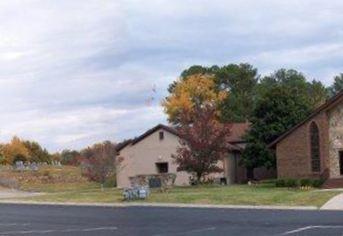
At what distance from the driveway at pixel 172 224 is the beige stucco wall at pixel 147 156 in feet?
116

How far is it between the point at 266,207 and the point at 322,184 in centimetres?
1651

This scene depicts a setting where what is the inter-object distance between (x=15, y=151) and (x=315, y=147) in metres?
85.3

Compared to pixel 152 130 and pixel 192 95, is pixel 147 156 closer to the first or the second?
pixel 152 130

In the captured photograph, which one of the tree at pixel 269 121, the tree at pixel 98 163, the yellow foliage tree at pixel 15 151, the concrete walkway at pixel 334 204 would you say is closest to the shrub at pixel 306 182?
the tree at pixel 269 121

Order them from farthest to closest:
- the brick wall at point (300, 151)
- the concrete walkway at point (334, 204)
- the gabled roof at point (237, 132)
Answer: the gabled roof at point (237, 132) → the brick wall at point (300, 151) → the concrete walkway at point (334, 204)

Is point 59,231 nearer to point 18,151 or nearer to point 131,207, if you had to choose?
point 131,207

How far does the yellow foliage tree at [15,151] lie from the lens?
123 meters

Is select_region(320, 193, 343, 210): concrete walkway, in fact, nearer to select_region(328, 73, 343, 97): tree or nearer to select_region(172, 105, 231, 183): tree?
select_region(172, 105, 231, 183): tree

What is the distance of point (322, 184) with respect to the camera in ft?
154

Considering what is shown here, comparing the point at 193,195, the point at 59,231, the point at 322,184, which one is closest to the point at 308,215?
the point at 59,231

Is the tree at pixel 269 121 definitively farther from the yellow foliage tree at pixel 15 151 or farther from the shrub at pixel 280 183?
the yellow foliage tree at pixel 15 151

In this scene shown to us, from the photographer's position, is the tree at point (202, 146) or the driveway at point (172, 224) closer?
the driveway at point (172, 224)

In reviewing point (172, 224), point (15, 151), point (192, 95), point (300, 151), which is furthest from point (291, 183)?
point (15, 151)

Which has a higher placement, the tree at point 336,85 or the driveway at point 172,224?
the tree at point 336,85
